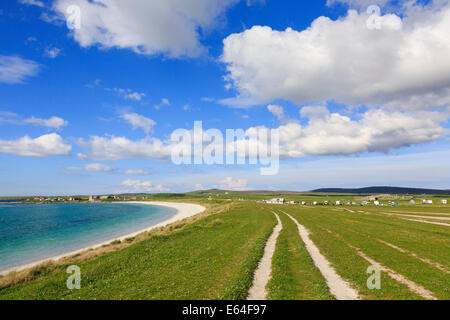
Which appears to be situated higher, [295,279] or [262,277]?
[295,279]

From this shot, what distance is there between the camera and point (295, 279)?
17.6m

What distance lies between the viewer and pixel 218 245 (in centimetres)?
3081

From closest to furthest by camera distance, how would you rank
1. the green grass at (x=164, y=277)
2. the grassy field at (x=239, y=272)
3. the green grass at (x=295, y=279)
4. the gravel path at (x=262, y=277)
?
the green grass at (x=295, y=279), the gravel path at (x=262, y=277), the grassy field at (x=239, y=272), the green grass at (x=164, y=277)

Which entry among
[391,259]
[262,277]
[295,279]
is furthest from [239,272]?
[391,259]

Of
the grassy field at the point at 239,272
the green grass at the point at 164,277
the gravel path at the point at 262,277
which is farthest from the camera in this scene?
the green grass at the point at 164,277

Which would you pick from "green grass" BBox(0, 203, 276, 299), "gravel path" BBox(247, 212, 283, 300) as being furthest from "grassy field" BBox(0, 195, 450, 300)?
"gravel path" BBox(247, 212, 283, 300)

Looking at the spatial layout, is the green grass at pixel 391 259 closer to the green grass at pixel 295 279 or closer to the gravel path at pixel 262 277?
the green grass at pixel 295 279

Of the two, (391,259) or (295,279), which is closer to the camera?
(295,279)

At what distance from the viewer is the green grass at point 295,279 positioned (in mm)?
14734

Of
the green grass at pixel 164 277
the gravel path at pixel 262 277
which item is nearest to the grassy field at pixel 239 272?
the green grass at pixel 164 277

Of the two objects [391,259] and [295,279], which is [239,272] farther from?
[391,259]

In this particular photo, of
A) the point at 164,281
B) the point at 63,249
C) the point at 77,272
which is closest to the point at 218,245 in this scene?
the point at 164,281

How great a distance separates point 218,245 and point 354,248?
16.4m
